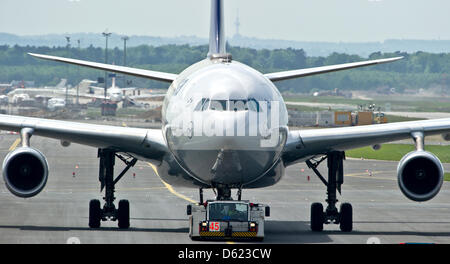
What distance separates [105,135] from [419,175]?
9267 mm

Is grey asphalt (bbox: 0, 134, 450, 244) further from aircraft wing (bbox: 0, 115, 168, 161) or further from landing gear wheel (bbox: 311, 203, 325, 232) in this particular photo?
aircraft wing (bbox: 0, 115, 168, 161)

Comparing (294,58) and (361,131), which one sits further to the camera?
(294,58)

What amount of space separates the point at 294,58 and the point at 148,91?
4900 centimetres

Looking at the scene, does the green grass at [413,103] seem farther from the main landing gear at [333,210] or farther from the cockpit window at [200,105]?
the cockpit window at [200,105]

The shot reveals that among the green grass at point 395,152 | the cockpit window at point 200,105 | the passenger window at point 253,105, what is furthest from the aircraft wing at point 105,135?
the green grass at point 395,152

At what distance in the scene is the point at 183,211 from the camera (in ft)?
113

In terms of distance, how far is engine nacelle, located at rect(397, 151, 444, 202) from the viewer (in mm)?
27031

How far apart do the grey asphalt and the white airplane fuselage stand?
2407 mm

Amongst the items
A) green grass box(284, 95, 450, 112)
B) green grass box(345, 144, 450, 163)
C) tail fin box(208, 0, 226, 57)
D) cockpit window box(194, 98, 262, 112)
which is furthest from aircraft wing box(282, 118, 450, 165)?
green grass box(284, 95, 450, 112)

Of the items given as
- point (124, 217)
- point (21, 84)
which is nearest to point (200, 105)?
point (124, 217)

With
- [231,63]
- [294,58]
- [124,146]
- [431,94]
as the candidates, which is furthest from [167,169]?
[294,58]

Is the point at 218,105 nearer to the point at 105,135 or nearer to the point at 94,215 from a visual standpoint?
the point at 105,135

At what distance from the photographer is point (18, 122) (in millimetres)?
28375
